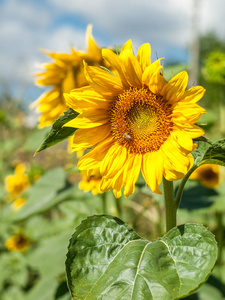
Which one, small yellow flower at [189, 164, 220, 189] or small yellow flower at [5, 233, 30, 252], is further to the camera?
small yellow flower at [5, 233, 30, 252]

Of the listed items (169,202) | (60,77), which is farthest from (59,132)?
(60,77)

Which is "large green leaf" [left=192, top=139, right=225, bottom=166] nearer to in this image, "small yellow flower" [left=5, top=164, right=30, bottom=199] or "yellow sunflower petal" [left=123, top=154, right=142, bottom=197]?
"yellow sunflower petal" [left=123, top=154, right=142, bottom=197]

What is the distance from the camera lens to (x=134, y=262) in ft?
2.48

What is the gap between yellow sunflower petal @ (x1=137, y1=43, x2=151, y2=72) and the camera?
78cm

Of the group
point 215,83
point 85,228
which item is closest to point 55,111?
point 85,228

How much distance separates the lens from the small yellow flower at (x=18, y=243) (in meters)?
2.85

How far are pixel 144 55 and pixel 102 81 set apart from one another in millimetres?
109

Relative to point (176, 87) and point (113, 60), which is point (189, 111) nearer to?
point (176, 87)

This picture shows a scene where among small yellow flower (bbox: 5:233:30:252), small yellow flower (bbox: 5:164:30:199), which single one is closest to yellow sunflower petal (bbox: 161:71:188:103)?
small yellow flower (bbox: 5:164:30:199)

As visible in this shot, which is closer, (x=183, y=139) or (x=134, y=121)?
(x=183, y=139)

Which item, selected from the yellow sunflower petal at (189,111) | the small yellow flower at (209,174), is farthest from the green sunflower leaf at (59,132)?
the small yellow flower at (209,174)

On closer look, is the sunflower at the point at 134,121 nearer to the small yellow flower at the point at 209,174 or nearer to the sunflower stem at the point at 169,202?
the sunflower stem at the point at 169,202

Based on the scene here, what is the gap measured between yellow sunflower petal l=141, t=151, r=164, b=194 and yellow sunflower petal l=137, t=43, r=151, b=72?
0.65ft

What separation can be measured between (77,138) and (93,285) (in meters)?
0.32
